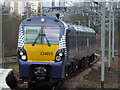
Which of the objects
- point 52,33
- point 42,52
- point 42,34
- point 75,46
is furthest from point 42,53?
point 75,46

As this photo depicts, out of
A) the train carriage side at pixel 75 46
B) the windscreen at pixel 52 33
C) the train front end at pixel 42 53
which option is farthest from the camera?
the train carriage side at pixel 75 46

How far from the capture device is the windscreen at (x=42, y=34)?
34.5ft

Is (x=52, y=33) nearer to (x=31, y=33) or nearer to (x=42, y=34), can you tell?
(x=42, y=34)

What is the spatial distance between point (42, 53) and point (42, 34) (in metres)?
0.69

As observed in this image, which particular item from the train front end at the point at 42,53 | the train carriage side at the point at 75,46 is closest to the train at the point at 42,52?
the train front end at the point at 42,53

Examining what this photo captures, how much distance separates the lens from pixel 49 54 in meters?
10.4

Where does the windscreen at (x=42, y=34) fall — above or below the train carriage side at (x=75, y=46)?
above

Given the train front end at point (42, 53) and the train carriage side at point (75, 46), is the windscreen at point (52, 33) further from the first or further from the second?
the train carriage side at point (75, 46)

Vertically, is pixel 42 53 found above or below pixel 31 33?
below

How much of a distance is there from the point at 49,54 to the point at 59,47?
43cm

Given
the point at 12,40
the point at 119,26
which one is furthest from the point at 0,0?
the point at 119,26

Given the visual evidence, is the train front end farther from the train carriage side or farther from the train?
the train carriage side

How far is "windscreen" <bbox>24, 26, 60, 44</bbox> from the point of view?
1053 cm

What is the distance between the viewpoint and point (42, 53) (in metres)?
10.4
